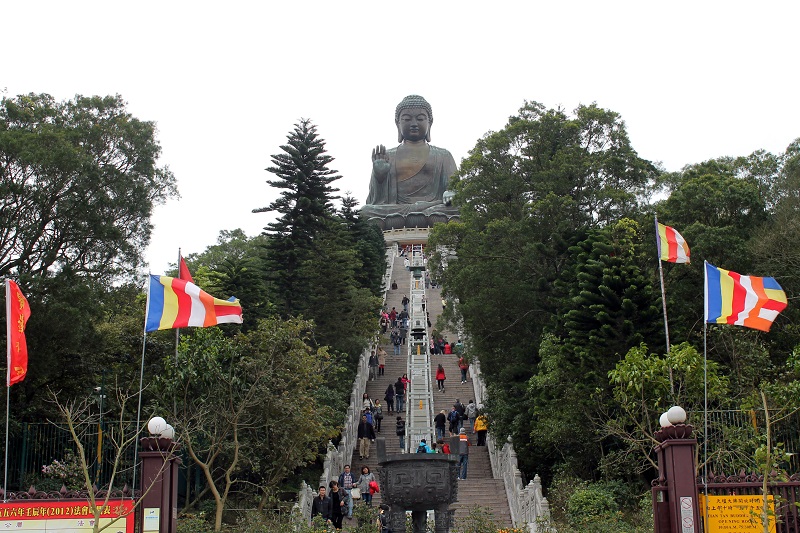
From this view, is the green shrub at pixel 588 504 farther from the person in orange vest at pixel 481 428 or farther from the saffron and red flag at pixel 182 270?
the saffron and red flag at pixel 182 270

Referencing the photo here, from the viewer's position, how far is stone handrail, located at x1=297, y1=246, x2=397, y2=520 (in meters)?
16.3

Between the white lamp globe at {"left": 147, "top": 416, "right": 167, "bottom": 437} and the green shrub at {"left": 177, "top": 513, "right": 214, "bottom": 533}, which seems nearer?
the white lamp globe at {"left": 147, "top": 416, "right": 167, "bottom": 437}

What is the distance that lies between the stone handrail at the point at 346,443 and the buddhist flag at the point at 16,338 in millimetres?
4493

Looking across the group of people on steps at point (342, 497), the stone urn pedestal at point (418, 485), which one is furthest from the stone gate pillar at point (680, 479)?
the group of people on steps at point (342, 497)

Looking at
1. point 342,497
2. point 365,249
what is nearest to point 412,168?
point 365,249

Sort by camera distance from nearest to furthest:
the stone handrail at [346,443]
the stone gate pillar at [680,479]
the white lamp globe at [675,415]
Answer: the stone gate pillar at [680,479]
the white lamp globe at [675,415]
the stone handrail at [346,443]

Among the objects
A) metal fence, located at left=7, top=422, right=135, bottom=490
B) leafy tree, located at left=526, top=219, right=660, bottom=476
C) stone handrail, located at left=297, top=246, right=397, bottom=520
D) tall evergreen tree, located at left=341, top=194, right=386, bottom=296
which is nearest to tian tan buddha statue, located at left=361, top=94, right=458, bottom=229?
tall evergreen tree, located at left=341, top=194, right=386, bottom=296

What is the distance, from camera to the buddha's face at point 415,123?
184 feet

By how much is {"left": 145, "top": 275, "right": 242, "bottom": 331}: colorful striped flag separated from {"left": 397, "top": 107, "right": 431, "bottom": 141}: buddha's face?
41.3 metres

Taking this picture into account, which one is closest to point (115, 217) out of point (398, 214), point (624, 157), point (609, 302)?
point (609, 302)

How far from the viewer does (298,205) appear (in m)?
26.7

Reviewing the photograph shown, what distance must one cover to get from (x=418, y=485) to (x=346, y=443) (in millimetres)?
8187

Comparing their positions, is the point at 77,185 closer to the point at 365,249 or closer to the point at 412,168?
the point at 365,249

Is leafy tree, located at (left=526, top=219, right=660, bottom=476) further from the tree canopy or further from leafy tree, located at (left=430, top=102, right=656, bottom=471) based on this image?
leafy tree, located at (left=430, top=102, right=656, bottom=471)
